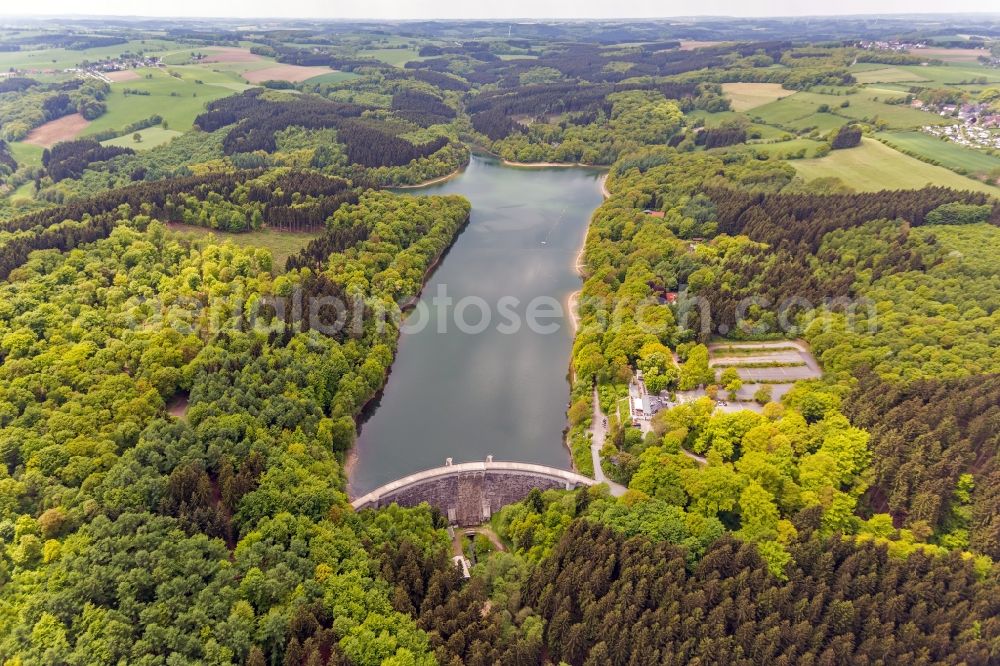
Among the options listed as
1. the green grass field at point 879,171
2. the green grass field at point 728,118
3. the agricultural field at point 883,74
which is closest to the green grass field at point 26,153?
the green grass field at point 879,171

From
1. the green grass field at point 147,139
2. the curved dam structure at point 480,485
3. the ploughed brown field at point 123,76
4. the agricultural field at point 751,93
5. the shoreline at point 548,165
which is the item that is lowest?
the curved dam structure at point 480,485

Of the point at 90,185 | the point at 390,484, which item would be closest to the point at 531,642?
the point at 390,484

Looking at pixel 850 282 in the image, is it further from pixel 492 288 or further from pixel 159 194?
pixel 159 194

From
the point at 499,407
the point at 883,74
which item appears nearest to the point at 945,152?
the point at 883,74

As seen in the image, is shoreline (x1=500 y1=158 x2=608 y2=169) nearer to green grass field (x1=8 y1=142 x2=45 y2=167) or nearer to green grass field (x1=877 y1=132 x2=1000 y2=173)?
green grass field (x1=877 y1=132 x2=1000 y2=173)

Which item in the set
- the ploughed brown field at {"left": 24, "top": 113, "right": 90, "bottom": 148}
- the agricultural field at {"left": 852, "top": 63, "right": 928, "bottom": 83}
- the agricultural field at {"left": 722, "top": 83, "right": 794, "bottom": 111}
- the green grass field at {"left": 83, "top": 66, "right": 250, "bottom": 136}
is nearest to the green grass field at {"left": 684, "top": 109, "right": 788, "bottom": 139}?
the agricultural field at {"left": 722, "top": 83, "right": 794, "bottom": 111}

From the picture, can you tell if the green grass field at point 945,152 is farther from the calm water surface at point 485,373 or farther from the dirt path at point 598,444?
the dirt path at point 598,444
